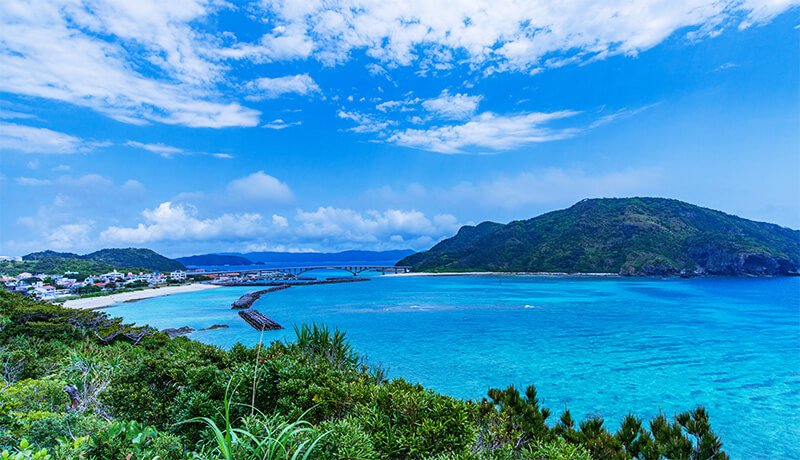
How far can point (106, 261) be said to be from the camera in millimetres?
134500

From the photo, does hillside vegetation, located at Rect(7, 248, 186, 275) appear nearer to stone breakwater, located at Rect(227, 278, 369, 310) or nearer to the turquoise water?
stone breakwater, located at Rect(227, 278, 369, 310)

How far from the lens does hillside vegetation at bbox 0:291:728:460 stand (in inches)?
109

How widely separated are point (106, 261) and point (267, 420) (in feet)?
564

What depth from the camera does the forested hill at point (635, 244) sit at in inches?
3487

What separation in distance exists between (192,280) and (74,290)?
28.9 metres

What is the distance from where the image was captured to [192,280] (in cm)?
8744

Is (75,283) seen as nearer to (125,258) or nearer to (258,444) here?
(125,258)

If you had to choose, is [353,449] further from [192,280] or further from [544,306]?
[192,280]

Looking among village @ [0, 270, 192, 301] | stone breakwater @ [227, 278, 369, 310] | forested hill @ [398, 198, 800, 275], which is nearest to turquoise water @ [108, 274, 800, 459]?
stone breakwater @ [227, 278, 369, 310]

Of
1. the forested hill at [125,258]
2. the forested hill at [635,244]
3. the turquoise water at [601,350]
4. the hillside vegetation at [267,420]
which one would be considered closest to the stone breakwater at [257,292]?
the turquoise water at [601,350]

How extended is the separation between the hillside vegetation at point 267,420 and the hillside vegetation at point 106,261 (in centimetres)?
11752

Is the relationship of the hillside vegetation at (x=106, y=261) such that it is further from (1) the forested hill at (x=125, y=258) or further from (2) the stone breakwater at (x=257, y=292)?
(2) the stone breakwater at (x=257, y=292)

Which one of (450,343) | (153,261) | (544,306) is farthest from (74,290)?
(153,261)

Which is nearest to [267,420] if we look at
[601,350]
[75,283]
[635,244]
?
[601,350]
